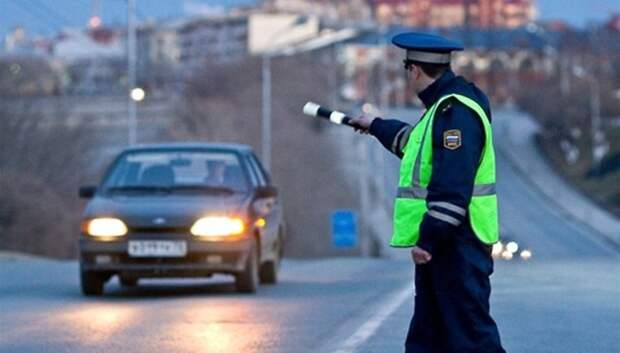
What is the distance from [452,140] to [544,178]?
312 ft

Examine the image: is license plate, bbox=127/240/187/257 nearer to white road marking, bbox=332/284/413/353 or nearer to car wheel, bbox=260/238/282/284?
white road marking, bbox=332/284/413/353

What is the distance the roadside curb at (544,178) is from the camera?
84213 millimetres

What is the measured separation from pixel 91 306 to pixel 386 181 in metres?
73.9

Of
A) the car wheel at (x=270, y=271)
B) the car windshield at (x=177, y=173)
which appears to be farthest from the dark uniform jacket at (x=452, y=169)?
the car wheel at (x=270, y=271)

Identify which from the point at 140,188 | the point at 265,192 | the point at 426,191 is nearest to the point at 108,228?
the point at 140,188

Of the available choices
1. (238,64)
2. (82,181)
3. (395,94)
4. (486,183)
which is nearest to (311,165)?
(82,181)

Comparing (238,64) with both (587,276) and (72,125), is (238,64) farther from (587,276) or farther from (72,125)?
(587,276)

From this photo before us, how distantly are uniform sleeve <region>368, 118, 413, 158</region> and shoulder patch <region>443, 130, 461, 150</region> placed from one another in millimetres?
589

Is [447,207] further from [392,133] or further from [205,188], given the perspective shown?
[205,188]

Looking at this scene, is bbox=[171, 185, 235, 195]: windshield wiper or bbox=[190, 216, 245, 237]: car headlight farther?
bbox=[171, 185, 235, 195]: windshield wiper

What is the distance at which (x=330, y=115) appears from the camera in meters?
8.78

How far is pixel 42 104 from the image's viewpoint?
255 feet

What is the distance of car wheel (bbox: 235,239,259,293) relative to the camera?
16.5 m

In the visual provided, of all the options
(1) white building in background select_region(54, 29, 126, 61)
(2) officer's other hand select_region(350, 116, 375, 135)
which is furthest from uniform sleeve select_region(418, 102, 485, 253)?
(1) white building in background select_region(54, 29, 126, 61)
